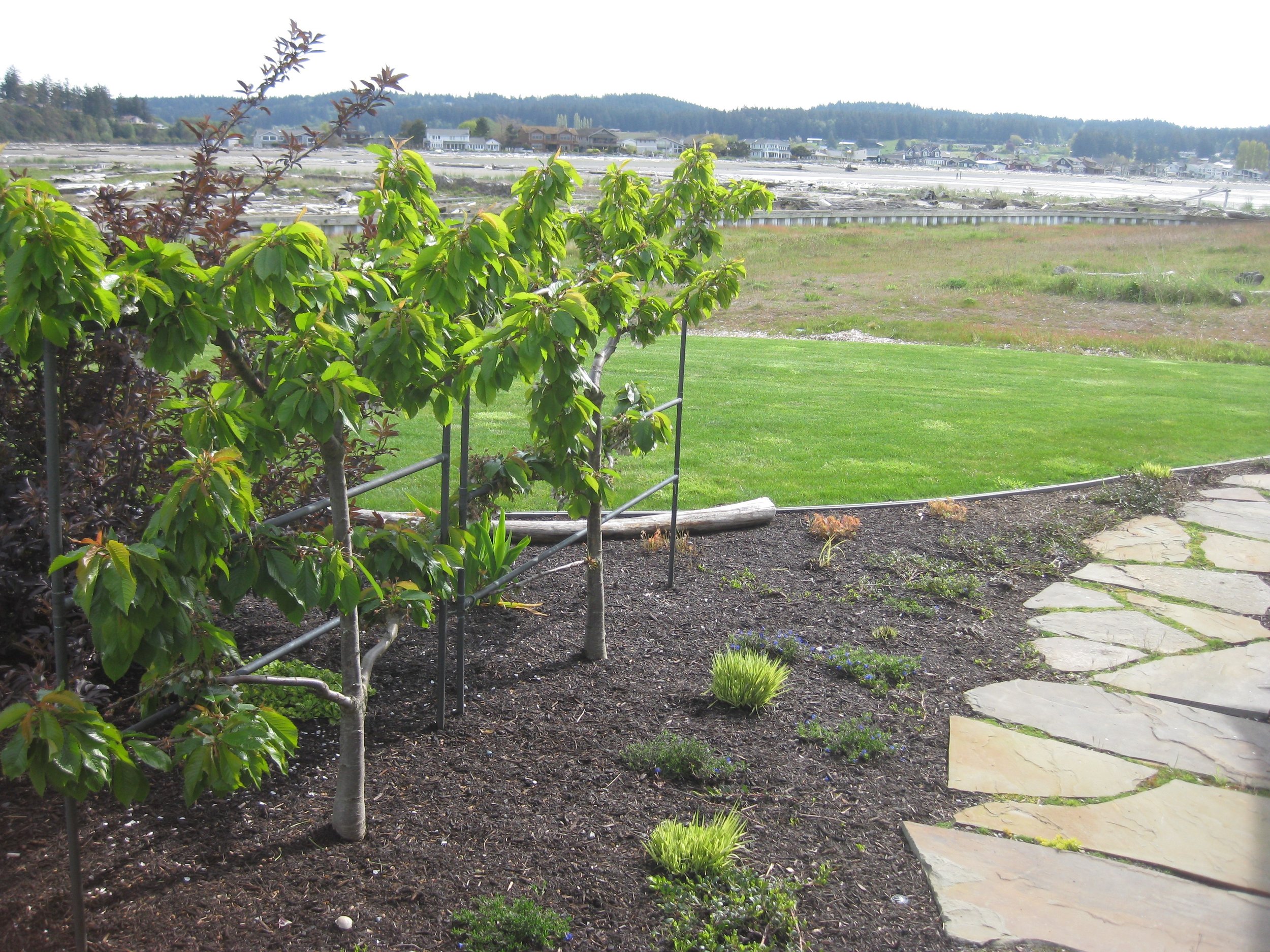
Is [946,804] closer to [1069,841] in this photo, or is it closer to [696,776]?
[1069,841]

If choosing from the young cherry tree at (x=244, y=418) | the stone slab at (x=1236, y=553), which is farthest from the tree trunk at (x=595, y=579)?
the stone slab at (x=1236, y=553)

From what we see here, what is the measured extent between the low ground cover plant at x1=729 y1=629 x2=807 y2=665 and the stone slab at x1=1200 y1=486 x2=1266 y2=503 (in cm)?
467

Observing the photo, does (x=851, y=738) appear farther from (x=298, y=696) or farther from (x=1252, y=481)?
(x=1252, y=481)

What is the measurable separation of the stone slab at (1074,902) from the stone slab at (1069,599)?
94.4 inches

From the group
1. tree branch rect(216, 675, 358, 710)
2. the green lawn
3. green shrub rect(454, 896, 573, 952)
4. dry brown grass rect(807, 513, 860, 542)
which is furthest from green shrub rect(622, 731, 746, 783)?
the green lawn

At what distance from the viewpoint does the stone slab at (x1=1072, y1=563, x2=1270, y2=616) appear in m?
5.25

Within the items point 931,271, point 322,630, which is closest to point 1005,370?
point 322,630

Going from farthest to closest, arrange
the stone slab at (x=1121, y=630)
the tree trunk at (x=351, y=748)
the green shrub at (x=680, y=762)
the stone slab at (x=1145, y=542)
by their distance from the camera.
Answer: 1. the stone slab at (x=1145, y=542)
2. the stone slab at (x=1121, y=630)
3. the green shrub at (x=680, y=762)
4. the tree trunk at (x=351, y=748)

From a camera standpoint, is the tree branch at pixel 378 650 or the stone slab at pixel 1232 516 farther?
the stone slab at pixel 1232 516

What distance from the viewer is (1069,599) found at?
526 centimetres

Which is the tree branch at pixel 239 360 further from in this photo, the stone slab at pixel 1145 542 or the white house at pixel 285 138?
the stone slab at pixel 1145 542

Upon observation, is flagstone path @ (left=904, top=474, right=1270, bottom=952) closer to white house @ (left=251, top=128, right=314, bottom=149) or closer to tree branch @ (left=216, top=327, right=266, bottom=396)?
tree branch @ (left=216, top=327, right=266, bottom=396)

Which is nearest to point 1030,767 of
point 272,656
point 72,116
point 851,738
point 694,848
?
point 851,738

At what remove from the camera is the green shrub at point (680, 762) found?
3.37 m
